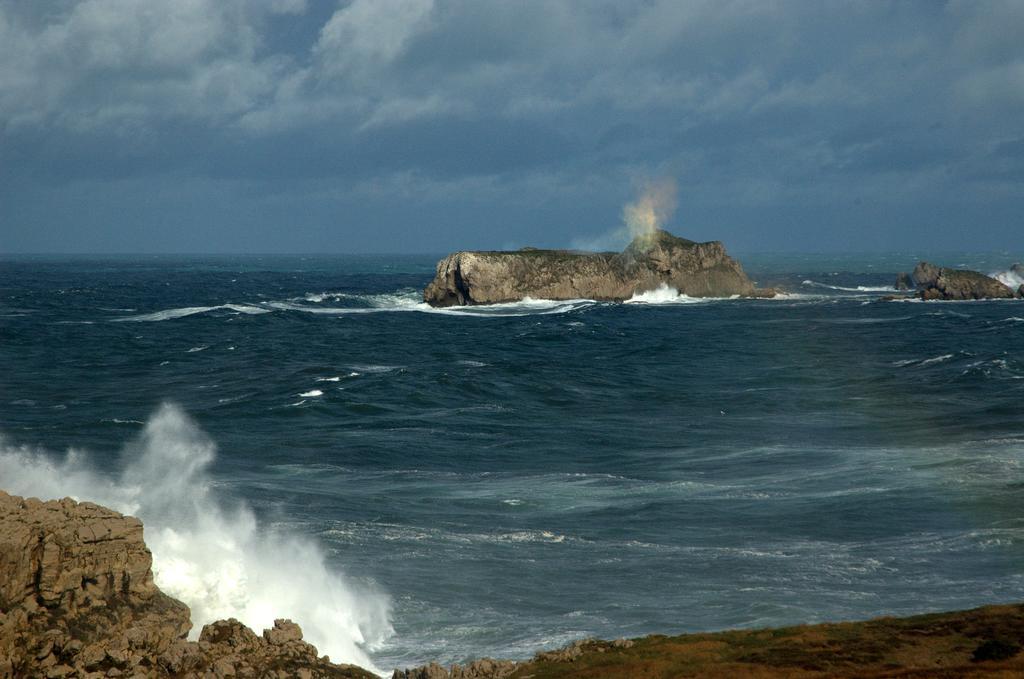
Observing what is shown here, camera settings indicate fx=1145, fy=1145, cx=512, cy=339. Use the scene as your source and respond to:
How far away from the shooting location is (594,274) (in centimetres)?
14025

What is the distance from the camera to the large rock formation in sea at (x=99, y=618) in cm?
1989

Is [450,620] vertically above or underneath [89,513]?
underneath

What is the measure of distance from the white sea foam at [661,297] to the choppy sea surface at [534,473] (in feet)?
145

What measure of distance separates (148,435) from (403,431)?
11188mm

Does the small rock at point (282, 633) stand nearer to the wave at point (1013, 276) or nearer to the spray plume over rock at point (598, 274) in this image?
the spray plume over rock at point (598, 274)

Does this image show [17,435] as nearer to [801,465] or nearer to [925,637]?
[801,465]

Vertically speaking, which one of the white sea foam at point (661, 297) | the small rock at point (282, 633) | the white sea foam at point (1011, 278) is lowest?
the small rock at point (282, 633)

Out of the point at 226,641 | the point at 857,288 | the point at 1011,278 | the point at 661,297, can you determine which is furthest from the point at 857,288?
the point at 226,641

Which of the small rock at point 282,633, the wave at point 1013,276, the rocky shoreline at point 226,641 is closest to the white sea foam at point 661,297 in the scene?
the wave at point 1013,276

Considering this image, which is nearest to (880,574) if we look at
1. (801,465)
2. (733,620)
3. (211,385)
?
(733,620)

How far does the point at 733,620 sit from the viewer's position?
26062 mm

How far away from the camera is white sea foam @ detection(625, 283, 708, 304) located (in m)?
138

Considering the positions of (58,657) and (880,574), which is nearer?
(58,657)

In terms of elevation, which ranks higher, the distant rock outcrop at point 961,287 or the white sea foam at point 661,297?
the distant rock outcrop at point 961,287
